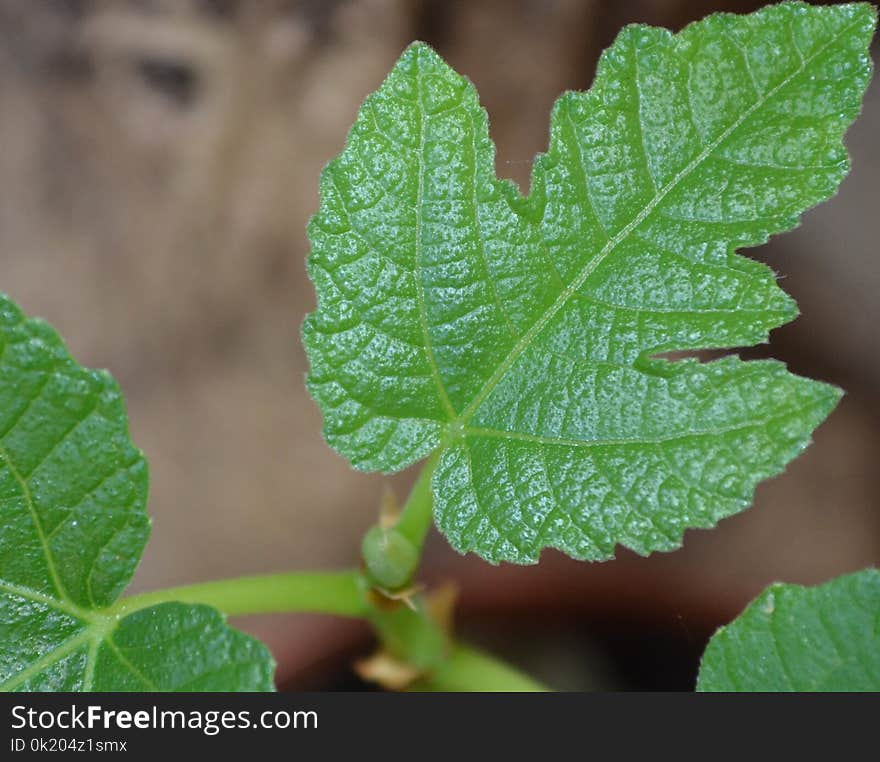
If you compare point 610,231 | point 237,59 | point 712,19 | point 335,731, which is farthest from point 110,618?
point 237,59

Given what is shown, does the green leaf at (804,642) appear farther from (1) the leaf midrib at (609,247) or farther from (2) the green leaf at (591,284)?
(1) the leaf midrib at (609,247)

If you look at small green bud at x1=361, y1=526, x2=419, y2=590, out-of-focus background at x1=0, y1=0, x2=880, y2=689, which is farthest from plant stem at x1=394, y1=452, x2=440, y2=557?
out-of-focus background at x1=0, y1=0, x2=880, y2=689

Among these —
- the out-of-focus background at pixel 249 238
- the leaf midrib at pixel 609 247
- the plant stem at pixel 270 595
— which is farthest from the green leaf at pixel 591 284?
the out-of-focus background at pixel 249 238

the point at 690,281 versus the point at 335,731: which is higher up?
the point at 690,281

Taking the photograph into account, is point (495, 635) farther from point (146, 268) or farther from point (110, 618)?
point (146, 268)

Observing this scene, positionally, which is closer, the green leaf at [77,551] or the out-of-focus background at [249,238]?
the green leaf at [77,551]

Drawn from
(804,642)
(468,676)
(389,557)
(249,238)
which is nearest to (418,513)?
(389,557)

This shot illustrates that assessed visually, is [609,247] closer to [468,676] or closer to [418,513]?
[418,513]
